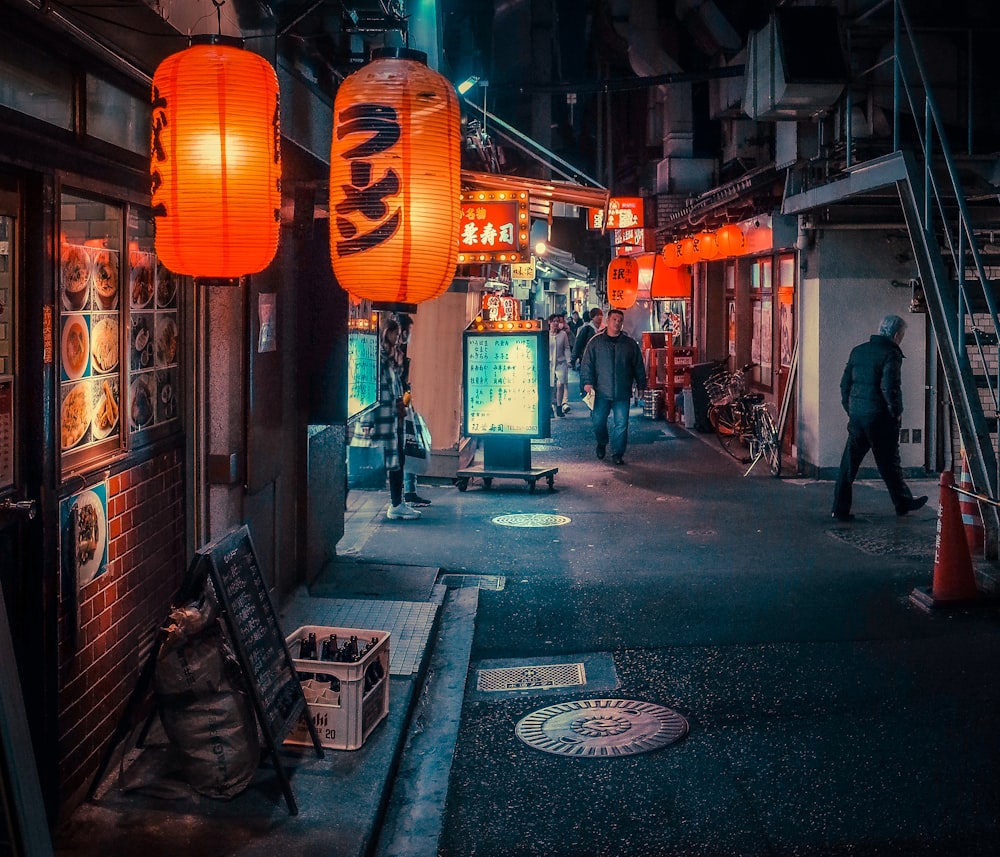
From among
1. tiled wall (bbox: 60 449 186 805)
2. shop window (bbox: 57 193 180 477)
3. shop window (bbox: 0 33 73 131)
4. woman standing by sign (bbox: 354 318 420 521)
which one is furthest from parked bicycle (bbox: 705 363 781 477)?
shop window (bbox: 0 33 73 131)

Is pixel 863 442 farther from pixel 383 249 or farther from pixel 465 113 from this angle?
pixel 465 113

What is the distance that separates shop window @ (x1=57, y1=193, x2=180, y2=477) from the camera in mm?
5320

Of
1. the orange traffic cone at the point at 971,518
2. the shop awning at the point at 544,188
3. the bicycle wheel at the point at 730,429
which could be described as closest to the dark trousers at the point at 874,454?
the orange traffic cone at the point at 971,518

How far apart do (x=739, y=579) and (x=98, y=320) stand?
6952 mm

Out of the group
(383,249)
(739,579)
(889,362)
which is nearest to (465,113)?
(889,362)

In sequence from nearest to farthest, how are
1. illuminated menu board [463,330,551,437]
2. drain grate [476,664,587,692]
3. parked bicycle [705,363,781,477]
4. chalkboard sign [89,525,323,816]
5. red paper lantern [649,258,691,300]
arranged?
chalkboard sign [89,525,323,816] → drain grate [476,664,587,692] → illuminated menu board [463,330,551,437] → parked bicycle [705,363,781,477] → red paper lantern [649,258,691,300]

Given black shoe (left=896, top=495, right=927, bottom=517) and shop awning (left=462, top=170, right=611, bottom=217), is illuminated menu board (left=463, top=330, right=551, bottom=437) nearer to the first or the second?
shop awning (left=462, top=170, right=611, bottom=217)

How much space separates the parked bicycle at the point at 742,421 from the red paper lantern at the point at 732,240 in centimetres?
251

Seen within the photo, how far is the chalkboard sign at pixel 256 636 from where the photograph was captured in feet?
17.4

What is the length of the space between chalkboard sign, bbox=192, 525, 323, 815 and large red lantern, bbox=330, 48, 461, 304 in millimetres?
1847

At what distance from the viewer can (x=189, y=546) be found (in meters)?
7.10

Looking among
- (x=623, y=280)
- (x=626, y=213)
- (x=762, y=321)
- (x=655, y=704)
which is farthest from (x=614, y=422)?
(x=626, y=213)

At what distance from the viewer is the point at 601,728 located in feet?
23.0

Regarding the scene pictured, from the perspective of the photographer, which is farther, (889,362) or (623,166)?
(623,166)
